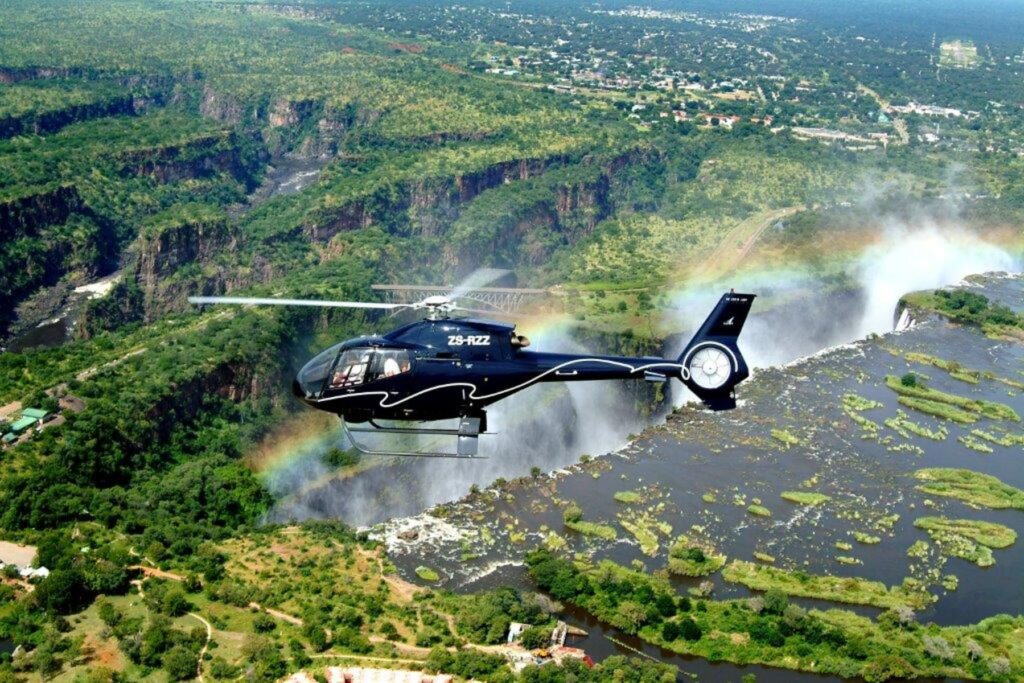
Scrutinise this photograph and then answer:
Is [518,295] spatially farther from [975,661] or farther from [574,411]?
[975,661]

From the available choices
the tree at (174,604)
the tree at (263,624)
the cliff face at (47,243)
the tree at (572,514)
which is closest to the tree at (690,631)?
the tree at (572,514)

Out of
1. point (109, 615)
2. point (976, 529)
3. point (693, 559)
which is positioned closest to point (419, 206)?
point (693, 559)

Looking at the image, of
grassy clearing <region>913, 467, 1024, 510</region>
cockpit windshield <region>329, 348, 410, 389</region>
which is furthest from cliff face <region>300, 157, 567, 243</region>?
cockpit windshield <region>329, 348, 410, 389</region>

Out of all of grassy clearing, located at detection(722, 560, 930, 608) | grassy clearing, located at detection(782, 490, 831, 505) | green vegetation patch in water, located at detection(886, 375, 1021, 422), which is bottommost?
grassy clearing, located at detection(722, 560, 930, 608)

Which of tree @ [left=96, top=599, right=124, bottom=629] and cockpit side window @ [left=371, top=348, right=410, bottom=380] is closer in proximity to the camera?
cockpit side window @ [left=371, top=348, right=410, bottom=380]

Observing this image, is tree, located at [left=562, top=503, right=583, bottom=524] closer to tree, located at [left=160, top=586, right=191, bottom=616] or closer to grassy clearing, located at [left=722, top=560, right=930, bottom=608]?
grassy clearing, located at [left=722, top=560, right=930, bottom=608]

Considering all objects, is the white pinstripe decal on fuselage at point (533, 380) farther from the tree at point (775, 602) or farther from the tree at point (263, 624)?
the tree at point (775, 602)
